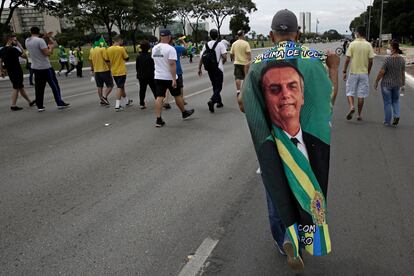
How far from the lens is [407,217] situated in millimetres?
3689

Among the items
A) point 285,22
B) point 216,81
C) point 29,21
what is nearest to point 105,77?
point 216,81

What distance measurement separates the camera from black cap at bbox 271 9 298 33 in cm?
267

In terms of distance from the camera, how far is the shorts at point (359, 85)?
775 cm

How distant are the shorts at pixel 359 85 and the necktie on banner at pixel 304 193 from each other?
18.9ft

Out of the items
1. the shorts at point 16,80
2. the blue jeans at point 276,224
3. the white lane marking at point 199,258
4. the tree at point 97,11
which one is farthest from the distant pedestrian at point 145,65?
the tree at point 97,11

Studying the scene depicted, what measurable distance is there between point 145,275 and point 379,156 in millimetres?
4041

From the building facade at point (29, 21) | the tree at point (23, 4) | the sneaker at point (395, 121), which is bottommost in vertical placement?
the sneaker at point (395, 121)

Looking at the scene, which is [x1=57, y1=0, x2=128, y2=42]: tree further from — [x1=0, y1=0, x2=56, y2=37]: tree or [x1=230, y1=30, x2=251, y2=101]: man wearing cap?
[x1=230, y1=30, x2=251, y2=101]: man wearing cap

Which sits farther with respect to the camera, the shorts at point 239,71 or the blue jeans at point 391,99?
the shorts at point 239,71

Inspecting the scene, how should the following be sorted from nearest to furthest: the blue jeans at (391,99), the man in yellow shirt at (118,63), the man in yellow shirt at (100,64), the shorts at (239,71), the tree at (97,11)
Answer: the blue jeans at (391,99) < the man in yellow shirt at (118,63) < the man in yellow shirt at (100,64) < the shorts at (239,71) < the tree at (97,11)

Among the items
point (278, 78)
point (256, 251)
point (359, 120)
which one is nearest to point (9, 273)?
point (256, 251)

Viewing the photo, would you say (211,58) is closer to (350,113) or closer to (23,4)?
(350,113)

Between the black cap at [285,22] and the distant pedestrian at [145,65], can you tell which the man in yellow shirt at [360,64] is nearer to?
the distant pedestrian at [145,65]

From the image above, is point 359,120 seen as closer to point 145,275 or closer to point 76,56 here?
point 145,275
